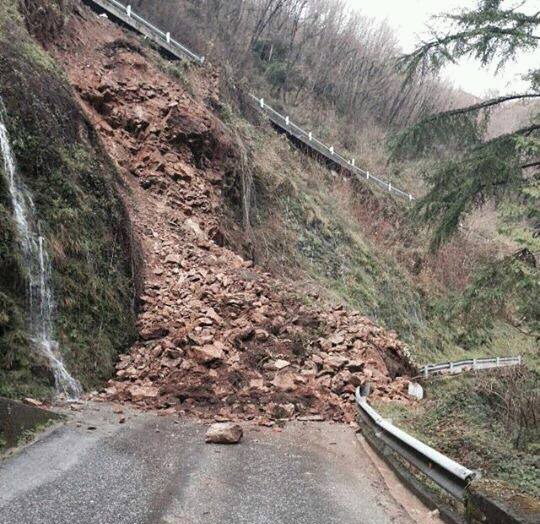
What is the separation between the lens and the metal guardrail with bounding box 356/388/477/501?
12.4 ft

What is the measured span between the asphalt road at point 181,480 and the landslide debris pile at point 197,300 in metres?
1.36

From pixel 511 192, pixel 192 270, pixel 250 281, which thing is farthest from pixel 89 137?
pixel 511 192

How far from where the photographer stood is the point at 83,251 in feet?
29.3

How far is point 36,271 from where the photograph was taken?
768 centimetres

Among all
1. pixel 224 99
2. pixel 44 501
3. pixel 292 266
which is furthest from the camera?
pixel 224 99

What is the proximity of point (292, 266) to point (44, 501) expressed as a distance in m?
14.7

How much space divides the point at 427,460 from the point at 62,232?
6847 millimetres

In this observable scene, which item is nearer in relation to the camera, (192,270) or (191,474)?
(191,474)

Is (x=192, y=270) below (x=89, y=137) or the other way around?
below

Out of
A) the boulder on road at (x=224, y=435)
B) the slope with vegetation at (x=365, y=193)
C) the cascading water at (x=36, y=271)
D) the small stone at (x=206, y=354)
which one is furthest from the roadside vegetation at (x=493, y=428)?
the cascading water at (x=36, y=271)

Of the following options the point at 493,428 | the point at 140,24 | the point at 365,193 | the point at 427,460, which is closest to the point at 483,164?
the point at 493,428

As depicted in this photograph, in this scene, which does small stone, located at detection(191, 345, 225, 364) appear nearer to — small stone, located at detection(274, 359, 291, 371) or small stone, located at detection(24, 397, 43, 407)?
small stone, located at detection(274, 359, 291, 371)

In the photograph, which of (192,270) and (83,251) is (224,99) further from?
(83,251)

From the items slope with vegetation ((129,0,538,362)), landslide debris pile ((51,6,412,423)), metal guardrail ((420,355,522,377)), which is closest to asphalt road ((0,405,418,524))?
landslide debris pile ((51,6,412,423))
